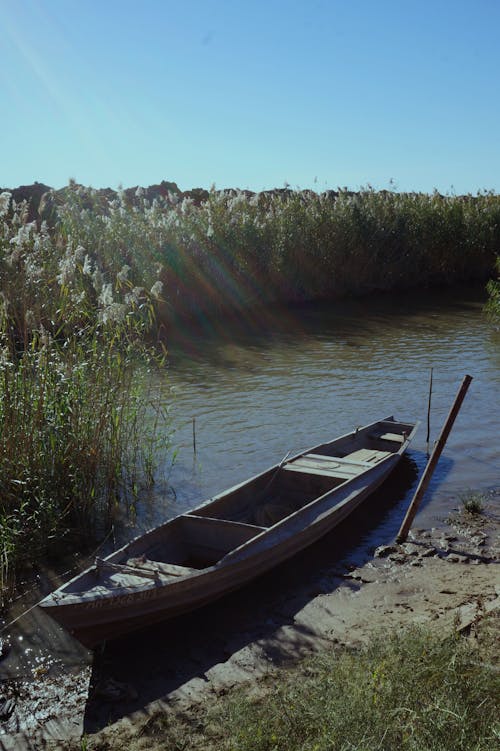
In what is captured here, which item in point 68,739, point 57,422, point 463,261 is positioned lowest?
point 68,739

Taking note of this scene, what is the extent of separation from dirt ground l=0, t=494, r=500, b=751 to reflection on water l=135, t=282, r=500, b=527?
48.7 inches

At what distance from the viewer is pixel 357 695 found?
3744 millimetres

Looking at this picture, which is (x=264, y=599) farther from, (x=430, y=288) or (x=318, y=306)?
(x=430, y=288)

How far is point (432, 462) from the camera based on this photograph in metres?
7.08

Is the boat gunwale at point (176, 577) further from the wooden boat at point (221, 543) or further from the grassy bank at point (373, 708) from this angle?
the grassy bank at point (373, 708)

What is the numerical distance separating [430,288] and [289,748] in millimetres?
22246

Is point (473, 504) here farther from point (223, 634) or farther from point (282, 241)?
point (282, 241)

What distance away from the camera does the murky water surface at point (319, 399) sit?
25.6 feet

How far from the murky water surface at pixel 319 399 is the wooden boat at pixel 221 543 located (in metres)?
0.40

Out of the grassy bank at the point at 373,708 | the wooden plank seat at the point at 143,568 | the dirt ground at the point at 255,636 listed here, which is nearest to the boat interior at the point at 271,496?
the wooden plank seat at the point at 143,568

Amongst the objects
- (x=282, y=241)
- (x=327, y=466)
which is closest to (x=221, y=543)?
(x=327, y=466)

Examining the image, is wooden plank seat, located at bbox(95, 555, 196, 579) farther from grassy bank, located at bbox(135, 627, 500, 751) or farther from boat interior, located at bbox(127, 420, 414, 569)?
grassy bank, located at bbox(135, 627, 500, 751)

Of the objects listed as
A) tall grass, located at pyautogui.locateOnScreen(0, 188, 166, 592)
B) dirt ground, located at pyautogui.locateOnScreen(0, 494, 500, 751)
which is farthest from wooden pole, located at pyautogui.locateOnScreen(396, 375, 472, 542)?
tall grass, located at pyautogui.locateOnScreen(0, 188, 166, 592)

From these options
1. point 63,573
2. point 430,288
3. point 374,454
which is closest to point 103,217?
point 374,454
